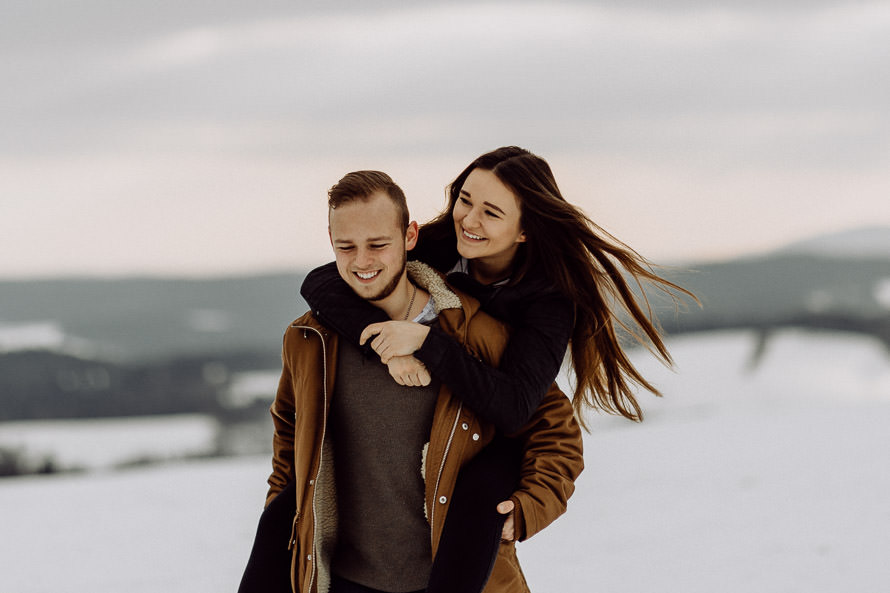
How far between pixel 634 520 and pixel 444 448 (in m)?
3.50

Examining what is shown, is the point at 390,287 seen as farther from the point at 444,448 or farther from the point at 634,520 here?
the point at 634,520

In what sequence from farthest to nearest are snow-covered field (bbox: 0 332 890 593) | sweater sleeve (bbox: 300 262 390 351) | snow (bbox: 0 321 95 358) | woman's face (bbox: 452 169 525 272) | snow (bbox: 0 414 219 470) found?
snow (bbox: 0 321 95 358) → snow (bbox: 0 414 219 470) → snow-covered field (bbox: 0 332 890 593) → woman's face (bbox: 452 169 525 272) → sweater sleeve (bbox: 300 262 390 351)

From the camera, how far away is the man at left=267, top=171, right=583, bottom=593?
69.9 inches

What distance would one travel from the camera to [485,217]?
204cm

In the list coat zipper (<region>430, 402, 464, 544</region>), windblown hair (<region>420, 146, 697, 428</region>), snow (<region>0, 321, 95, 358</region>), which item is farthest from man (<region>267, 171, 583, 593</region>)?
snow (<region>0, 321, 95, 358</region>)

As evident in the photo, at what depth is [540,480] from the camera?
1.79 metres

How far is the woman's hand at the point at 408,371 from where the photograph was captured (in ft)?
5.66

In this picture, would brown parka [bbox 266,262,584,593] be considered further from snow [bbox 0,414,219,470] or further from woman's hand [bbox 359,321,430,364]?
snow [bbox 0,414,219,470]

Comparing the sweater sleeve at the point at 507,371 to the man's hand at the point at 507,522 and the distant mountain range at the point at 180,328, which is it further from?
the distant mountain range at the point at 180,328

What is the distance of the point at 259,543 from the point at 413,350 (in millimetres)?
636

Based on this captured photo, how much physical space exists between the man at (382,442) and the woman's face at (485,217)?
19 cm

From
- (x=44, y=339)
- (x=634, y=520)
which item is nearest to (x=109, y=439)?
(x=44, y=339)

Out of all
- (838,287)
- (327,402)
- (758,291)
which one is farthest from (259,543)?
(838,287)

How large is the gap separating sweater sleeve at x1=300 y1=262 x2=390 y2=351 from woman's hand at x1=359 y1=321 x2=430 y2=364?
60 mm
